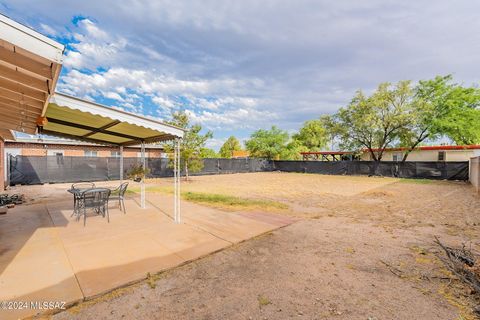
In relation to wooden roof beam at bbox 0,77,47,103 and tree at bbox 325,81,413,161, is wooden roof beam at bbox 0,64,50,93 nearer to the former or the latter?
wooden roof beam at bbox 0,77,47,103

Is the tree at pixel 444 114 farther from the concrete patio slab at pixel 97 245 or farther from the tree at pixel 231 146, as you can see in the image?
the tree at pixel 231 146

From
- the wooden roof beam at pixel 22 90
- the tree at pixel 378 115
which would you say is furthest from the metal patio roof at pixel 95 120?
the tree at pixel 378 115

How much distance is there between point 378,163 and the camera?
18578 mm

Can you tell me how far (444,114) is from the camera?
17016mm

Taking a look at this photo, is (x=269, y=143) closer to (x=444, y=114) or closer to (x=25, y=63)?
(x=444, y=114)

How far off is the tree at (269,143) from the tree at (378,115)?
8.07 m

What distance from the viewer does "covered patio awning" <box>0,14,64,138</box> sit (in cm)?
156

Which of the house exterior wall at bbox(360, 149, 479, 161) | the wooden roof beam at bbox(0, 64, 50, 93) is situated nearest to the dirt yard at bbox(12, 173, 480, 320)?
the wooden roof beam at bbox(0, 64, 50, 93)

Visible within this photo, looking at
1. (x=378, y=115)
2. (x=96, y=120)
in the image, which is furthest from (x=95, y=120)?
(x=378, y=115)

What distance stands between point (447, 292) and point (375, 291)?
2.41 ft

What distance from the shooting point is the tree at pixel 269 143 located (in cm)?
2688

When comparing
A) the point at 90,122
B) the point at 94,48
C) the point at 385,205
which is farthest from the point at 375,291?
the point at 94,48

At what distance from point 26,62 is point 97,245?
106 inches

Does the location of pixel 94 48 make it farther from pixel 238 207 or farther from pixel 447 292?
pixel 447 292
